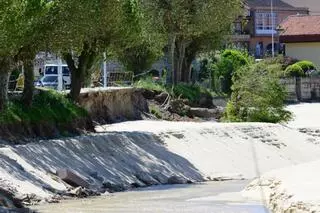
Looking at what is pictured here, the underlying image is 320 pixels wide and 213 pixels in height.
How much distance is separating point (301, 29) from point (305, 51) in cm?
220

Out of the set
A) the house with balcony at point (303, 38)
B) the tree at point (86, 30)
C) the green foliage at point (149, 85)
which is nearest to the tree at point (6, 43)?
the tree at point (86, 30)

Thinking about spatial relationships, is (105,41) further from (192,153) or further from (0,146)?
(0,146)

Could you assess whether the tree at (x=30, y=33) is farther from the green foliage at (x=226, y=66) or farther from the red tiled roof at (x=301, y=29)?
the red tiled roof at (x=301, y=29)

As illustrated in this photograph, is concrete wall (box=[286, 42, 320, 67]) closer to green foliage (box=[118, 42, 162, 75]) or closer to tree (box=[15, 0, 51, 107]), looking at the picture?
green foliage (box=[118, 42, 162, 75])

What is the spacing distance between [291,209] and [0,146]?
1334 cm

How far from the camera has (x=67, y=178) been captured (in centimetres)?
2967

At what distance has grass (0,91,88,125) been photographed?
3475 cm

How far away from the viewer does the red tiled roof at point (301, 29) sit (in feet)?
301

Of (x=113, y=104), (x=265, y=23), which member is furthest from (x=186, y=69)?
(x=265, y=23)

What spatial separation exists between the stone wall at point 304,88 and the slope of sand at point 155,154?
31633 millimetres

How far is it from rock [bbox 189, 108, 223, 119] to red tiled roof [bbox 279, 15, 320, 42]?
36859mm

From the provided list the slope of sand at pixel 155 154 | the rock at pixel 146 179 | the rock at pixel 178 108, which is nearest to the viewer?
the slope of sand at pixel 155 154

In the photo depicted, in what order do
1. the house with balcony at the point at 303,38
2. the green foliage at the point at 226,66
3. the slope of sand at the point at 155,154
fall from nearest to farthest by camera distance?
the slope of sand at the point at 155,154
the green foliage at the point at 226,66
the house with balcony at the point at 303,38

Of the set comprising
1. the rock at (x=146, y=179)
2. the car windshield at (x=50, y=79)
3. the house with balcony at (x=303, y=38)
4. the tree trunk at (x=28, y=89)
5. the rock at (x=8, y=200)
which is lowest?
the rock at (x=146, y=179)
